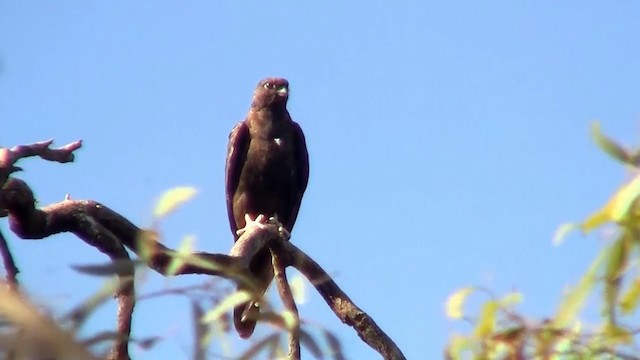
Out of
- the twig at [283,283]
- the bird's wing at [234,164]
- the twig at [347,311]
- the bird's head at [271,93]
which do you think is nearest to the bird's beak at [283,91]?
the bird's head at [271,93]

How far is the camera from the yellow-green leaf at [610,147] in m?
0.98

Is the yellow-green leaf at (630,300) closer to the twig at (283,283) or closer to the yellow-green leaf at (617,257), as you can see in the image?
the yellow-green leaf at (617,257)

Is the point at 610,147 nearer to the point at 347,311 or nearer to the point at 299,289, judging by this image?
the point at 299,289

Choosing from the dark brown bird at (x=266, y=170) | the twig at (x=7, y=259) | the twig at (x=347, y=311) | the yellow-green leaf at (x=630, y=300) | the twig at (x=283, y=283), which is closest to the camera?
the yellow-green leaf at (x=630, y=300)

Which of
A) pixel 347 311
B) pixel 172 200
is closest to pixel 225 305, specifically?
pixel 172 200

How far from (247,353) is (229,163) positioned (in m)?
5.13

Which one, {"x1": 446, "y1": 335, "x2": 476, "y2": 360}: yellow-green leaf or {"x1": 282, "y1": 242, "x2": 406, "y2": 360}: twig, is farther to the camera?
{"x1": 282, "y1": 242, "x2": 406, "y2": 360}: twig

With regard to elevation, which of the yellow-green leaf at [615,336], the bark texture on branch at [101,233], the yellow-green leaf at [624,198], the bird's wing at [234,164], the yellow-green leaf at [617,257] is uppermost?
the bird's wing at [234,164]

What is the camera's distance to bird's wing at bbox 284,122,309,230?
5980mm

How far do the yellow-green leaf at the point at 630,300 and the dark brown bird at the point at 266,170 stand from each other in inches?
187

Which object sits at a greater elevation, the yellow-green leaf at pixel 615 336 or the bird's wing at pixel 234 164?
the bird's wing at pixel 234 164

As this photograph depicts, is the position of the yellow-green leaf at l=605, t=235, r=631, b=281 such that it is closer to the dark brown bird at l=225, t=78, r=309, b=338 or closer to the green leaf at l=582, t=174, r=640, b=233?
the green leaf at l=582, t=174, r=640, b=233

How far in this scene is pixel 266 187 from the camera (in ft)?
19.2

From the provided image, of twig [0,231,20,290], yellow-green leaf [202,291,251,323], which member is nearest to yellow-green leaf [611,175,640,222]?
yellow-green leaf [202,291,251,323]
